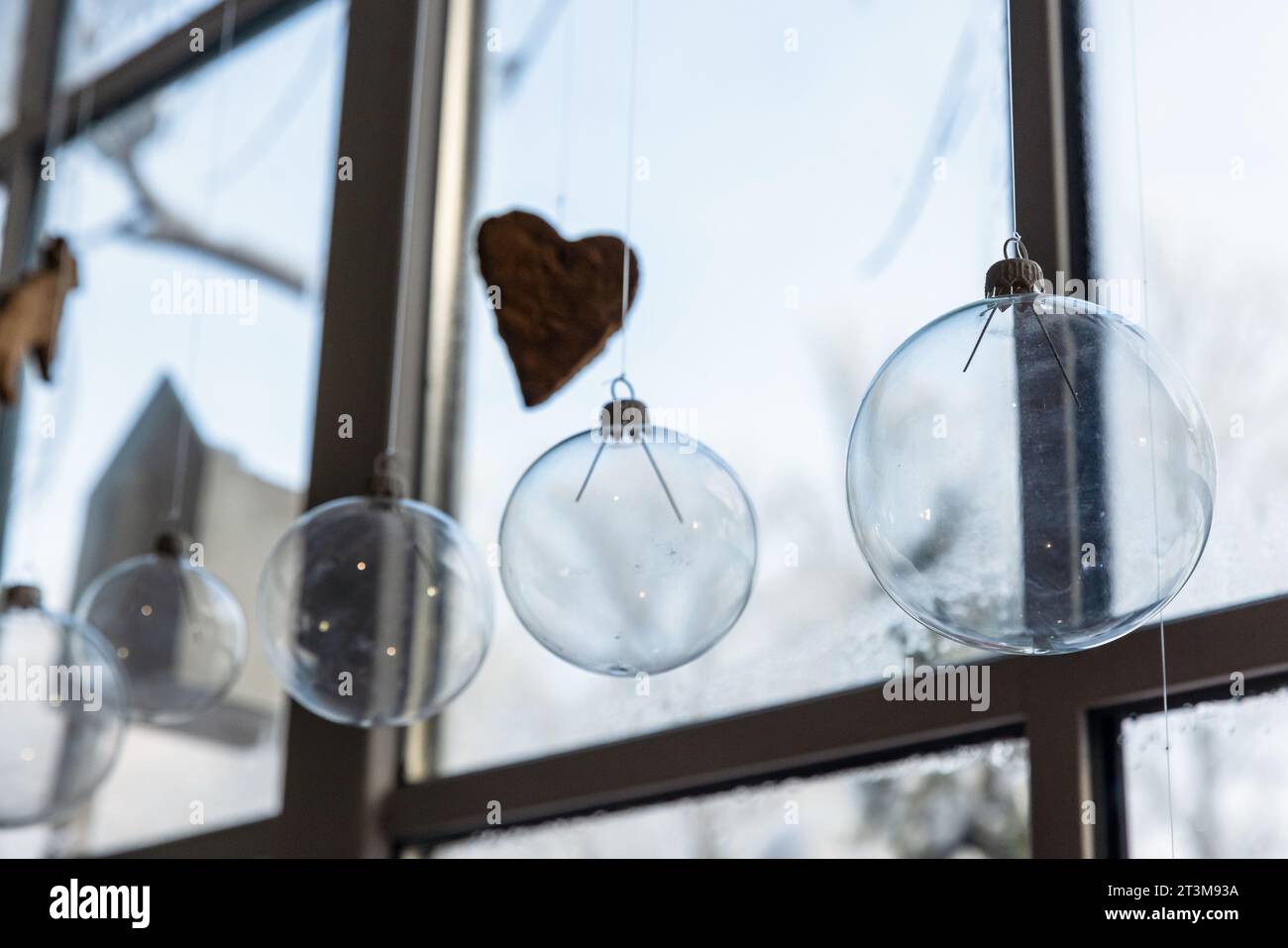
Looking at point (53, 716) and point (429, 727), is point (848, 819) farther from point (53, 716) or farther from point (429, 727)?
point (53, 716)

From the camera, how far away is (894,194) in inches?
121

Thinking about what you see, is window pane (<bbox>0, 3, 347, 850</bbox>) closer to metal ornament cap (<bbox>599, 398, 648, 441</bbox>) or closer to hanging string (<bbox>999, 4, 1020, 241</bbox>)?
hanging string (<bbox>999, 4, 1020, 241</bbox>)

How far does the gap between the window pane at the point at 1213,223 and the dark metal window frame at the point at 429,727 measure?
6 cm

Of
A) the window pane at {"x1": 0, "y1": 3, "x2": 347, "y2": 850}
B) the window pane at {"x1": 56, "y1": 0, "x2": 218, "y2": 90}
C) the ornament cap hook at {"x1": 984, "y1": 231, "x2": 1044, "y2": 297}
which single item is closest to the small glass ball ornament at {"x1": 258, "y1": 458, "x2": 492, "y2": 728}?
the ornament cap hook at {"x1": 984, "y1": 231, "x2": 1044, "y2": 297}

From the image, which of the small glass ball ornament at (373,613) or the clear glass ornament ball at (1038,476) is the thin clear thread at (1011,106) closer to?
the small glass ball ornament at (373,613)

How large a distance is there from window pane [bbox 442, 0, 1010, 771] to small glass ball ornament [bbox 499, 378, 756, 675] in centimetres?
91

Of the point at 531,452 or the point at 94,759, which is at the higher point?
the point at 531,452

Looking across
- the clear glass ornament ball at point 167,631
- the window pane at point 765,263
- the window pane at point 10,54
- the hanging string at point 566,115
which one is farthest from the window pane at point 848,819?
the window pane at point 10,54

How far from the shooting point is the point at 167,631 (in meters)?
2.92

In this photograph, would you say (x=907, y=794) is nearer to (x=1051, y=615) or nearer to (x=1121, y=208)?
(x=1121, y=208)

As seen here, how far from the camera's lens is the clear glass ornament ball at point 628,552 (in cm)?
192

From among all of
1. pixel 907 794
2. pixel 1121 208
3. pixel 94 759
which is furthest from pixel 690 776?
pixel 1121 208

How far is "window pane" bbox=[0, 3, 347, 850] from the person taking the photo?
4.14 m

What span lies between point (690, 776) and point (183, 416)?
208cm
